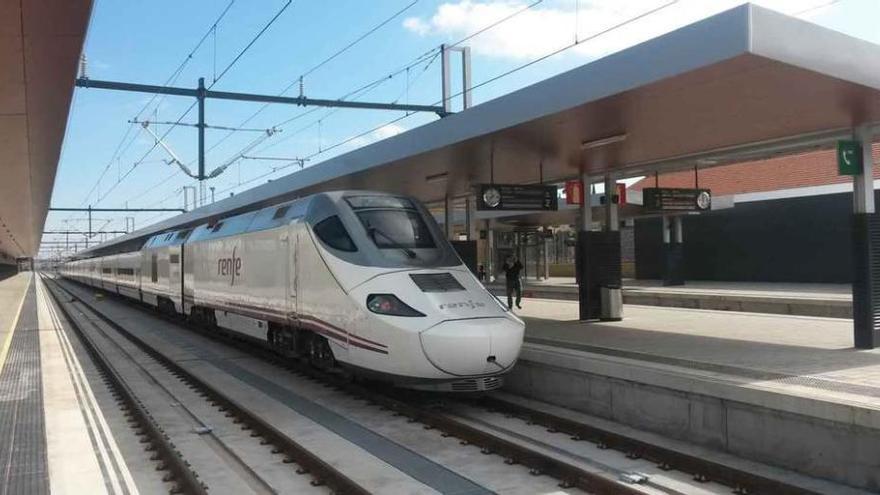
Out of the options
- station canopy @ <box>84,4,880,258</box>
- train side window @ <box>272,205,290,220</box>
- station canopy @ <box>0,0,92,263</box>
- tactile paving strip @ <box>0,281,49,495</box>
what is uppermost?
station canopy @ <box>0,0,92,263</box>

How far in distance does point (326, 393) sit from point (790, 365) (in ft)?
19.5

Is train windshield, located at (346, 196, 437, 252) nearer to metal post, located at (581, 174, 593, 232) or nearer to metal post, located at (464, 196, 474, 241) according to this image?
metal post, located at (581, 174, 593, 232)

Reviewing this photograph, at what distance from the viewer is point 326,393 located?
404 inches

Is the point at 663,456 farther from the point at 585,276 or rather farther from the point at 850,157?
the point at 585,276

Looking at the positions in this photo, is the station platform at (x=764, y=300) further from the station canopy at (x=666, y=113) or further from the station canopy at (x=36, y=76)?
the station canopy at (x=36, y=76)

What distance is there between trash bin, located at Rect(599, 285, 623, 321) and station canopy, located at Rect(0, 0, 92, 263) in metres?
9.78

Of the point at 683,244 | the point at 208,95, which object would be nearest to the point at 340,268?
the point at 208,95

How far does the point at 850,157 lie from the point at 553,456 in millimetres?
5833

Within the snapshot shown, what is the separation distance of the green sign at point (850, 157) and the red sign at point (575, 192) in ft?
18.4

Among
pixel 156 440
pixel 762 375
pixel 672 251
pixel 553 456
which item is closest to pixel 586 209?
pixel 762 375

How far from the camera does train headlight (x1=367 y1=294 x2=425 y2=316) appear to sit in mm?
8375

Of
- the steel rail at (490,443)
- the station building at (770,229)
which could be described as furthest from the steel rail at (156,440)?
the station building at (770,229)

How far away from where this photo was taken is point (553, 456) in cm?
683

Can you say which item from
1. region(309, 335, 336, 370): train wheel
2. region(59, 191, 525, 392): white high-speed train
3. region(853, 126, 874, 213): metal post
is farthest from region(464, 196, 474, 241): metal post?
region(853, 126, 874, 213): metal post
